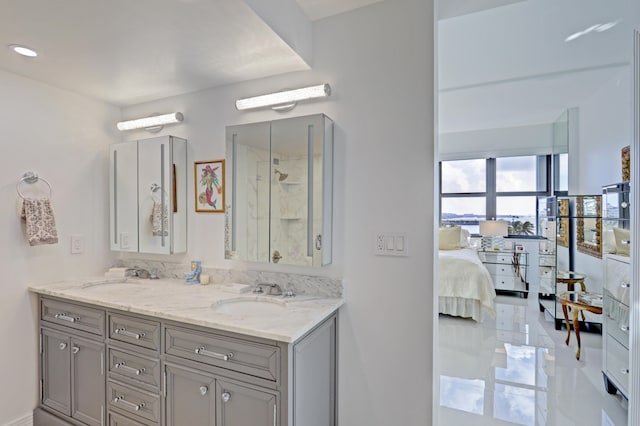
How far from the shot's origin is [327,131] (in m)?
1.76

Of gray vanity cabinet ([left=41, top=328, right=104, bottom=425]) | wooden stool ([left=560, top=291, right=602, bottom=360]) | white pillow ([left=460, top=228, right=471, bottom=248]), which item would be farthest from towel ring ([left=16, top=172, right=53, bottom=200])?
white pillow ([left=460, top=228, right=471, bottom=248])

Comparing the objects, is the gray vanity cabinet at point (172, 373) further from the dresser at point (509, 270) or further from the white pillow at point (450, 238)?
the dresser at point (509, 270)

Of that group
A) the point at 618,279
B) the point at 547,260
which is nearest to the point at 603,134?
the point at 547,260

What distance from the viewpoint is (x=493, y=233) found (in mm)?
5242

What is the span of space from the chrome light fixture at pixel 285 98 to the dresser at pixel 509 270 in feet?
15.7

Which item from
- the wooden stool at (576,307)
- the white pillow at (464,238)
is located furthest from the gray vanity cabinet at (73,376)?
the white pillow at (464,238)

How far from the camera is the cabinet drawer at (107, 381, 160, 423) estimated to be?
1.58 metres

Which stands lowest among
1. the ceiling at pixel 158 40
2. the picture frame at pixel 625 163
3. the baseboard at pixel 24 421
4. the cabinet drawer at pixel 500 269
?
the baseboard at pixel 24 421

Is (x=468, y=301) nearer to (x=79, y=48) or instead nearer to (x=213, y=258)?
(x=213, y=258)

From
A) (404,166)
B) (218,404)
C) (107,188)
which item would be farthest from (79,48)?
(218,404)

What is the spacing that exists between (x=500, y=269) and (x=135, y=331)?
5.42 metres

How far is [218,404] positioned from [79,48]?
1997 mm

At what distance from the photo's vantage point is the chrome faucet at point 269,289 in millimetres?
1822

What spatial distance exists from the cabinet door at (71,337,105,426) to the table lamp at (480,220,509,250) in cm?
549
